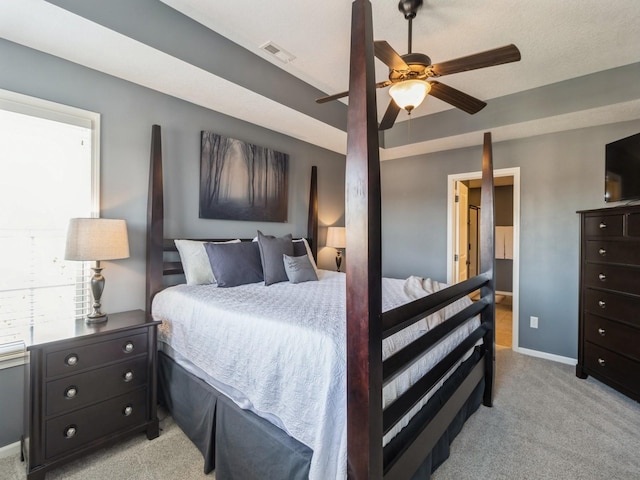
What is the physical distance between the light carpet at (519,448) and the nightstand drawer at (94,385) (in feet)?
1.27

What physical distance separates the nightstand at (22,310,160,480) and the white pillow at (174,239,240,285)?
530mm

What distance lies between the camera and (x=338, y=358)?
1183 millimetres

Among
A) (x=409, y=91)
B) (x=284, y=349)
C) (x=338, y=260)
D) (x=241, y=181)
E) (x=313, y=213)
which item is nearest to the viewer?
(x=284, y=349)

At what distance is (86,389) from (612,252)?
160 inches

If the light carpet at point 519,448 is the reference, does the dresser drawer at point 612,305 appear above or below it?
above

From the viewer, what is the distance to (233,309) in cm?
179

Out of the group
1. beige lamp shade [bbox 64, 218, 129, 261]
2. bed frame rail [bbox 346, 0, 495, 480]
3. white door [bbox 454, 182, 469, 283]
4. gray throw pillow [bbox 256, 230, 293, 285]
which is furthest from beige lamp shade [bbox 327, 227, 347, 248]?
bed frame rail [bbox 346, 0, 495, 480]

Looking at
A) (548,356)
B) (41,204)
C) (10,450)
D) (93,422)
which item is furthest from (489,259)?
(10,450)

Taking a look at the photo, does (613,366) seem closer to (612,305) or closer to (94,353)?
(612,305)

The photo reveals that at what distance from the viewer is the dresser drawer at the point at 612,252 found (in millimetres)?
2421

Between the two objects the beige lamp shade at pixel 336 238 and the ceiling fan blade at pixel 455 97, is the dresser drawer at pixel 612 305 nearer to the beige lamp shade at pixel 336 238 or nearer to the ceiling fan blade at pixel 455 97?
the ceiling fan blade at pixel 455 97

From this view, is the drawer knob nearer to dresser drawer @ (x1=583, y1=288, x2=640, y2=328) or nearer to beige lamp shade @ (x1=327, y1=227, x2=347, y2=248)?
beige lamp shade @ (x1=327, y1=227, x2=347, y2=248)

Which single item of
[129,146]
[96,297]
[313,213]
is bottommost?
[96,297]

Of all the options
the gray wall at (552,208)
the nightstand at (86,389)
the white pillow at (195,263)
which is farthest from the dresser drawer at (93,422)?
the gray wall at (552,208)
